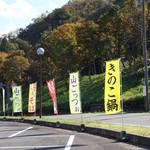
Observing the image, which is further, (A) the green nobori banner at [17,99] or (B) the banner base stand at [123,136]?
(A) the green nobori banner at [17,99]

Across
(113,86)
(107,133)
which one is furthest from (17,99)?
(113,86)

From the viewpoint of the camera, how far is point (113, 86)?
12219mm

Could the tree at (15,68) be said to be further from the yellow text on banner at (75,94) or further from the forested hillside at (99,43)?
the yellow text on banner at (75,94)

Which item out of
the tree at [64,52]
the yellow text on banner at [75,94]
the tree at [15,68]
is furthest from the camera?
the tree at [15,68]

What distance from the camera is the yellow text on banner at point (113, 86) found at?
1216 cm

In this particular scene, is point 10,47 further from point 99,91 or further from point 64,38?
point 99,91

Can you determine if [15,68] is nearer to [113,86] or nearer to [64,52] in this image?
[64,52]

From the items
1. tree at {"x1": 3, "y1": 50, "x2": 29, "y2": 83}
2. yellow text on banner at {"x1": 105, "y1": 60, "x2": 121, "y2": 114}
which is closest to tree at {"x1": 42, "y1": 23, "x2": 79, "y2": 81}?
tree at {"x1": 3, "y1": 50, "x2": 29, "y2": 83}

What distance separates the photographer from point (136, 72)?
4231 centimetres

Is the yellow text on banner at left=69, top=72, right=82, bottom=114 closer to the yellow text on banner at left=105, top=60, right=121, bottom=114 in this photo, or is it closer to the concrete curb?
the concrete curb

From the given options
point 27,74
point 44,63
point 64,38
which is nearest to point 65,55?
point 64,38

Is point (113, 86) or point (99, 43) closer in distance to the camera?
point (113, 86)

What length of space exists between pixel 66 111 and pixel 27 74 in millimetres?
28338

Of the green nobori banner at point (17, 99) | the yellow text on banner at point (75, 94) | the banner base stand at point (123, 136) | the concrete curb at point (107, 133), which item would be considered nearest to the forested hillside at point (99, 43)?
the green nobori banner at point (17, 99)
